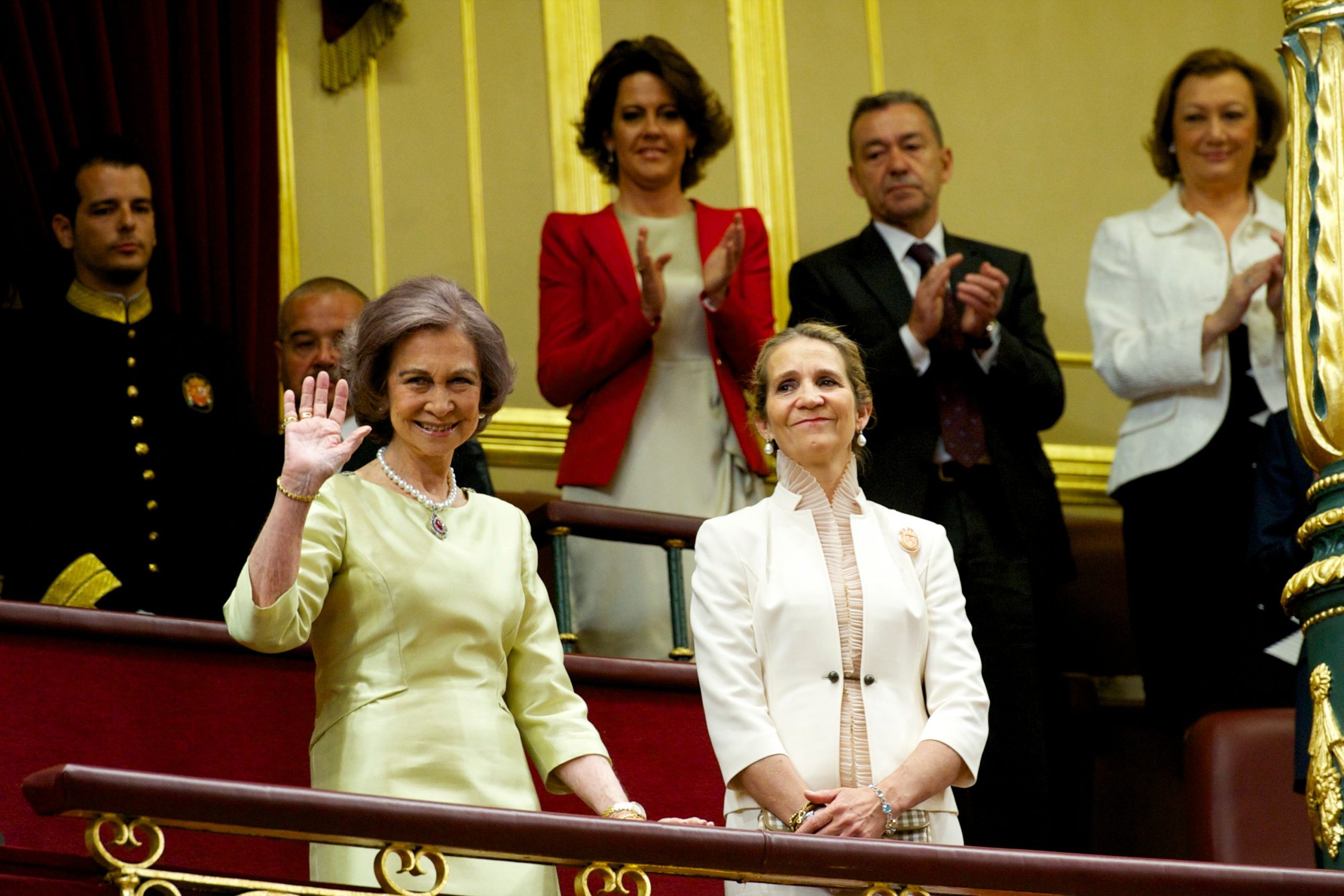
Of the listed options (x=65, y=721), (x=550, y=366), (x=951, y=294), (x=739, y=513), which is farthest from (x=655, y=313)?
(x=65, y=721)

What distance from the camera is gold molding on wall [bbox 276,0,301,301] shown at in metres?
5.74

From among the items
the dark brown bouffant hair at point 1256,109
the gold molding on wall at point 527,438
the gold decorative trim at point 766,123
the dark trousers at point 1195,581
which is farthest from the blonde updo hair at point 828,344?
the gold decorative trim at point 766,123

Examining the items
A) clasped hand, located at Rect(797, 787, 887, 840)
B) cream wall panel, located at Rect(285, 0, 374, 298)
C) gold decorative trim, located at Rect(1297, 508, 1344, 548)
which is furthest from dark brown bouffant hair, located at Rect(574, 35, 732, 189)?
clasped hand, located at Rect(797, 787, 887, 840)

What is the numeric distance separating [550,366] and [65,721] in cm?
160

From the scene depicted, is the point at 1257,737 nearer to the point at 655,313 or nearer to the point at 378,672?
the point at 655,313

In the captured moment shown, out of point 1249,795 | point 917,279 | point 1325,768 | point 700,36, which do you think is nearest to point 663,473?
point 917,279

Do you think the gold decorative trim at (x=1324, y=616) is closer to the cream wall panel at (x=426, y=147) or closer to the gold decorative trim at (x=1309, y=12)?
the gold decorative trim at (x=1309, y=12)

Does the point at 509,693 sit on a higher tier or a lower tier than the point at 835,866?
higher

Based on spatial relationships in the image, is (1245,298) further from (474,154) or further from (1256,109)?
(474,154)

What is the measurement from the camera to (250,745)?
356 cm

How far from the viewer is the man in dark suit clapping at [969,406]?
13.8 ft

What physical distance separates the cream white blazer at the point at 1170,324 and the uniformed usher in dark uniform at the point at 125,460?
2.08 metres

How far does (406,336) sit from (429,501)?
25 cm

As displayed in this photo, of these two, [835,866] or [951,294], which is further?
[951,294]
